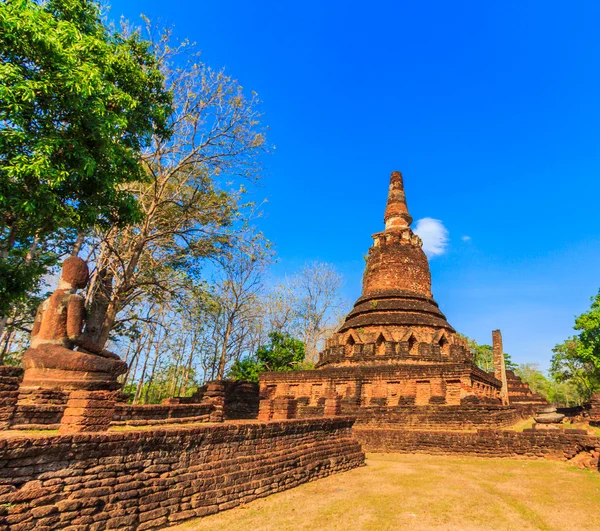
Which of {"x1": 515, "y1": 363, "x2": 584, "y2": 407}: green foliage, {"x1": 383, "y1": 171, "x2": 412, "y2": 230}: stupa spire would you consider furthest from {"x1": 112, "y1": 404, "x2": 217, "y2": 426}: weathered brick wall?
{"x1": 515, "y1": 363, "x2": 584, "y2": 407}: green foliage

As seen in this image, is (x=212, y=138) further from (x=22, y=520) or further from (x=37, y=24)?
(x=22, y=520)

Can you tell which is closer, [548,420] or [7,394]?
[7,394]

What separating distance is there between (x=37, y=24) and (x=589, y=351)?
97.0 feet

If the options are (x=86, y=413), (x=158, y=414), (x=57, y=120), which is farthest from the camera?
(x=158, y=414)

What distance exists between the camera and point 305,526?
5.86 meters

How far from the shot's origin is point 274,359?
22.6m

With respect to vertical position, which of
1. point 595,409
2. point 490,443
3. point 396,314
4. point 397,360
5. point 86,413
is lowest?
point 490,443

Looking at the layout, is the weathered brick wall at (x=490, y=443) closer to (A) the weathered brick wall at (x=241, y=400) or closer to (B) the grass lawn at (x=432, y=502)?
(B) the grass lawn at (x=432, y=502)

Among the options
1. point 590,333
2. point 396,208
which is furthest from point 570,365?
point 396,208

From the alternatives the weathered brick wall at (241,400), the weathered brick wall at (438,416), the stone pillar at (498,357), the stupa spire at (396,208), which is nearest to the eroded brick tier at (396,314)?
the stupa spire at (396,208)

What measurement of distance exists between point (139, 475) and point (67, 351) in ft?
9.39

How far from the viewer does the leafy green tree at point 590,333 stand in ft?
76.8

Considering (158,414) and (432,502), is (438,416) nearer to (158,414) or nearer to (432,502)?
(432,502)

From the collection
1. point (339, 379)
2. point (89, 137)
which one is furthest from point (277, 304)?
point (89, 137)
